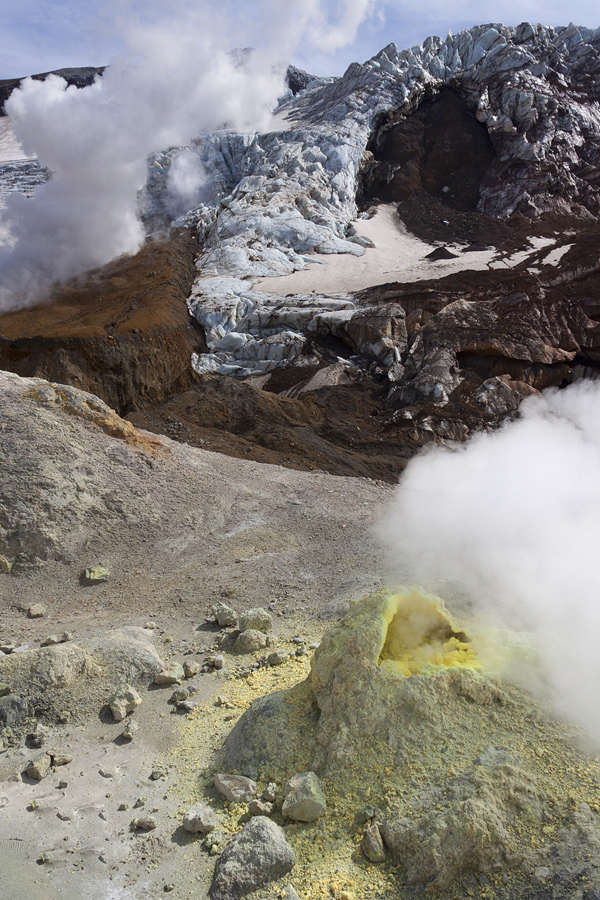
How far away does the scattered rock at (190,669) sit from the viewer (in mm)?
4883

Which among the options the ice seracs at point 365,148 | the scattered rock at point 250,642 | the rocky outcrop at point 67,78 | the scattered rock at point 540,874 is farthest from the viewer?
the rocky outcrop at point 67,78

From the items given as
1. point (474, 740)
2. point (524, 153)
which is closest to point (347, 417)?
point (474, 740)

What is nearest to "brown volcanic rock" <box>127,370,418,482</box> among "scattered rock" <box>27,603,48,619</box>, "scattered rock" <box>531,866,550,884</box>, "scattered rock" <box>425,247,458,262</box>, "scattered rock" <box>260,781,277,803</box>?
"scattered rock" <box>27,603,48,619</box>

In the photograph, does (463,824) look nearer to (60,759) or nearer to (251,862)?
(251,862)

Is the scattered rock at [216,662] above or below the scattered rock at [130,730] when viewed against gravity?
above

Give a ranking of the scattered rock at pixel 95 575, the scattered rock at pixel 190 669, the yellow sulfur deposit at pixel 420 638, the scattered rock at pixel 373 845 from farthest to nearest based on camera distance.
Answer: the scattered rock at pixel 95 575 < the scattered rock at pixel 190 669 < the yellow sulfur deposit at pixel 420 638 < the scattered rock at pixel 373 845

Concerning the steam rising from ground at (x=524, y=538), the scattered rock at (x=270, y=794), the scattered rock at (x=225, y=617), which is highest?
the steam rising from ground at (x=524, y=538)

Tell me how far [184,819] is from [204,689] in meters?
1.42

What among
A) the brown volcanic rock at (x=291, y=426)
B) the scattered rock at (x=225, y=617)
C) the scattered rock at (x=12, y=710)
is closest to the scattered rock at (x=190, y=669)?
the scattered rock at (x=225, y=617)

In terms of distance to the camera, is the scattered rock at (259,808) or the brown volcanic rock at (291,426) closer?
the scattered rock at (259,808)

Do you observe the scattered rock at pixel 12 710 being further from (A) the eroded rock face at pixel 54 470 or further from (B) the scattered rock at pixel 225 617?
(A) the eroded rock face at pixel 54 470

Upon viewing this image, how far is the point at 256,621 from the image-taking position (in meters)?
5.52

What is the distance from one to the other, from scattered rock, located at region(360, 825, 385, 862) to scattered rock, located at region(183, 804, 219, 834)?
868 millimetres

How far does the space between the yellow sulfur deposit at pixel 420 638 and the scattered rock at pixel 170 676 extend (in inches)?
74.2
